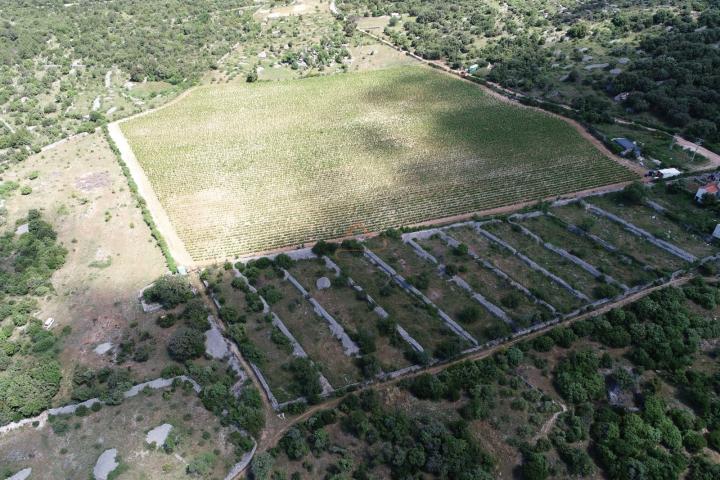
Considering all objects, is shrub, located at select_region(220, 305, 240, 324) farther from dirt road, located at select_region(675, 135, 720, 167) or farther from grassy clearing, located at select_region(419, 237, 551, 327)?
dirt road, located at select_region(675, 135, 720, 167)

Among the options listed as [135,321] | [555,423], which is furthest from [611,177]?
[135,321]

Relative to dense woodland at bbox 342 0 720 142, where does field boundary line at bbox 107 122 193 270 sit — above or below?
below

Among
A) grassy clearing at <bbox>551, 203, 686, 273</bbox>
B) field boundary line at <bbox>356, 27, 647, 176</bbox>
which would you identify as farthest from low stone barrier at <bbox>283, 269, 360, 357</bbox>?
field boundary line at <bbox>356, 27, 647, 176</bbox>

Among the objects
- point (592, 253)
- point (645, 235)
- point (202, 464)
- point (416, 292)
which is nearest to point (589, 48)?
point (645, 235)

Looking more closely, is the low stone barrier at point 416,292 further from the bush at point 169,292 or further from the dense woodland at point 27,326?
the dense woodland at point 27,326

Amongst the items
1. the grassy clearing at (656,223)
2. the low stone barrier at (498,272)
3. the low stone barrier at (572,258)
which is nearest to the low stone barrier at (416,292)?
the low stone barrier at (498,272)

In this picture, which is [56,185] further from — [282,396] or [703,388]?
[703,388]
